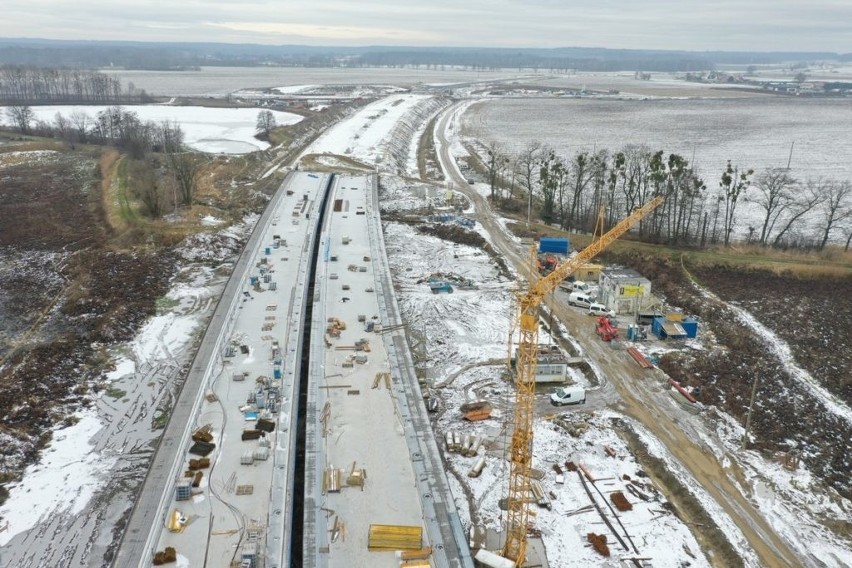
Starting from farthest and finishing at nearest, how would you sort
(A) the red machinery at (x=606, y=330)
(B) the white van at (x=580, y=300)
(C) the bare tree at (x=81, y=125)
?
(C) the bare tree at (x=81, y=125) < (B) the white van at (x=580, y=300) < (A) the red machinery at (x=606, y=330)

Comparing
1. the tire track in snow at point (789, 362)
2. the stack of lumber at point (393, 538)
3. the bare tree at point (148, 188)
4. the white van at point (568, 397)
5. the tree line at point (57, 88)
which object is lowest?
the stack of lumber at point (393, 538)

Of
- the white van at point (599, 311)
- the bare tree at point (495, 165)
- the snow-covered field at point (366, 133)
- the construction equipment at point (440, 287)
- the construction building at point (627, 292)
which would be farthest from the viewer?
the snow-covered field at point (366, 133)

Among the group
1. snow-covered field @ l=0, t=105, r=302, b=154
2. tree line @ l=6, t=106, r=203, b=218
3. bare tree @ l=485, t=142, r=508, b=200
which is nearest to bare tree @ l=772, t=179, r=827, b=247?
bare tree @ l=485, t=142, r=508, b=200

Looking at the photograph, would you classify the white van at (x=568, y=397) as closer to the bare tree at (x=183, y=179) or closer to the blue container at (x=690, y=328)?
the blue container at (x=690, y=328)

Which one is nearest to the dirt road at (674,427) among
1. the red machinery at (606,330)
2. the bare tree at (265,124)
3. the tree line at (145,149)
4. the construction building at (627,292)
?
the red machinery at (606,330)

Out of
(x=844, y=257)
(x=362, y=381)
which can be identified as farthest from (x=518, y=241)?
(x=362, y=381)

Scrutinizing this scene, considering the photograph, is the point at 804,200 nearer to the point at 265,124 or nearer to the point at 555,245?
the point at 555,245
